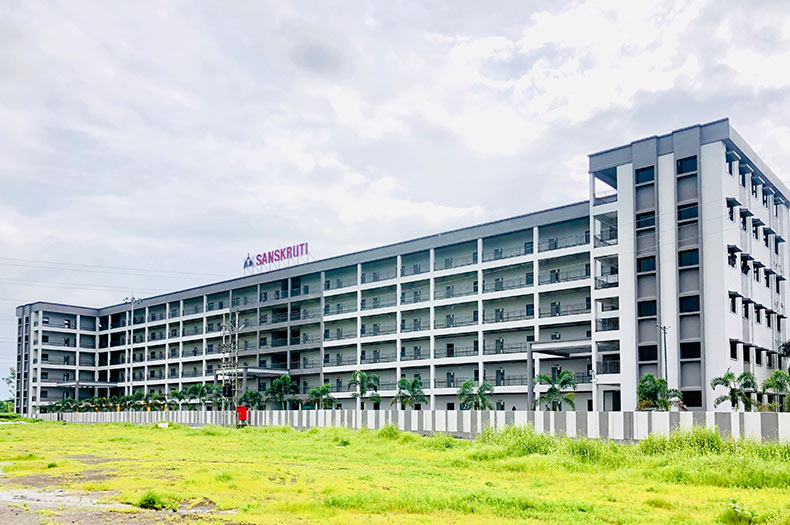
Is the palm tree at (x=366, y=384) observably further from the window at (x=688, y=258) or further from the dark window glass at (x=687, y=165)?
the dark window glass at (x=687, y=165)

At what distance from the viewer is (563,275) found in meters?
84.2

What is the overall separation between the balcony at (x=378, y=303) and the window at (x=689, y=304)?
3938cm

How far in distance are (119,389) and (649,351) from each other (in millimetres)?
105656

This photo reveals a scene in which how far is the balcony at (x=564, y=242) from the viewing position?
8254cm

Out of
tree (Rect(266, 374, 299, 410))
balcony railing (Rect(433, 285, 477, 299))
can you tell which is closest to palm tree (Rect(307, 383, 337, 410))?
tree (Rect(266, 374, 299, 410))

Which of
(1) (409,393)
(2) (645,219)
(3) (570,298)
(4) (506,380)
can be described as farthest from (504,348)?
(2) (645,219)

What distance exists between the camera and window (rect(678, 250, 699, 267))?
7000 centimetres

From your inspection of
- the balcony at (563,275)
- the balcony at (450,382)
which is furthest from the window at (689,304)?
the balcony at (450,382)

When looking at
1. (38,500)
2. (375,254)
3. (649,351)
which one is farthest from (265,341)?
(38,500)

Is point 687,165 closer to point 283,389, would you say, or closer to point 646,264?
point 646,264

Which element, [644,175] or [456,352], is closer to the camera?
[644,175]

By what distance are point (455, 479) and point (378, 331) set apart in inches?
2876

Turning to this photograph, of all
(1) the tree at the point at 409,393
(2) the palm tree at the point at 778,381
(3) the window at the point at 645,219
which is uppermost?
(3) the window at the point at 645,219

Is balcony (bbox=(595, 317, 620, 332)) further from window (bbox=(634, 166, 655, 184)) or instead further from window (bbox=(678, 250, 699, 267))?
window (bbox=(634, 166, 655, 184))
